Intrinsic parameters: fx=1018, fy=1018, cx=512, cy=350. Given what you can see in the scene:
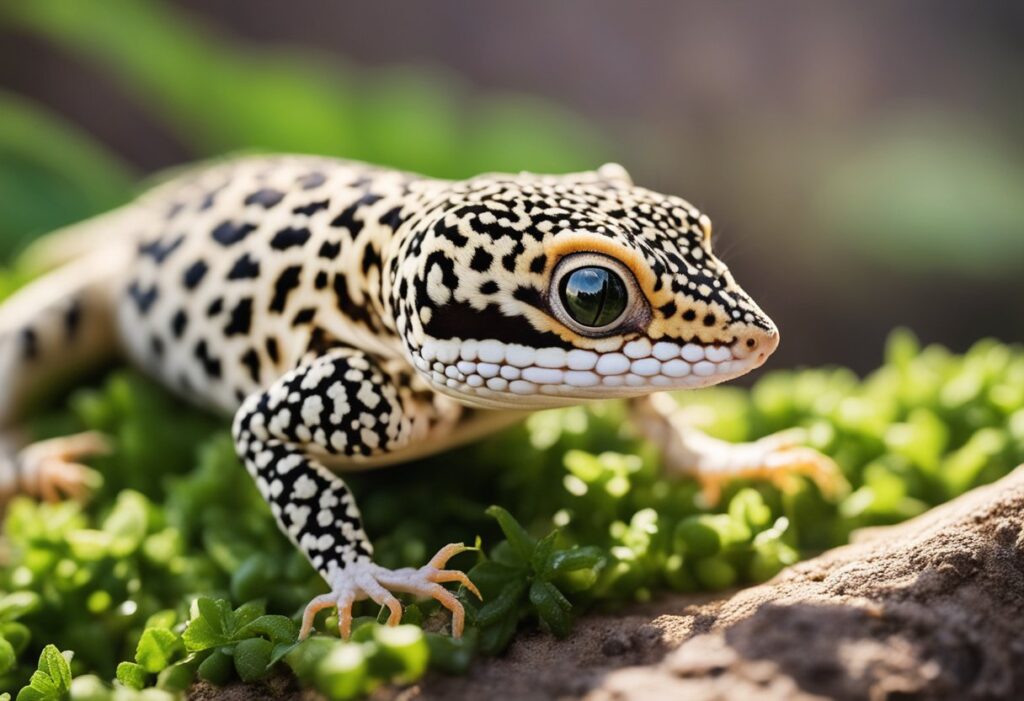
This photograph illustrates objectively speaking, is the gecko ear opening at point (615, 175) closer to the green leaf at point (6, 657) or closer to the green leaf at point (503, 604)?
the green leaf at point (503, 604)

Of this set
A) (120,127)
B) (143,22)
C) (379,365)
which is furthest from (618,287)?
(120,127)

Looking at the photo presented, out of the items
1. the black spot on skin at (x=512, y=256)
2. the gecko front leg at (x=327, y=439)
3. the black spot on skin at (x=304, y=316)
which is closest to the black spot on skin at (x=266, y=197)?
the black spot on skin at (x=304, y=316)

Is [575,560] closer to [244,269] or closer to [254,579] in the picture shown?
[254,579]

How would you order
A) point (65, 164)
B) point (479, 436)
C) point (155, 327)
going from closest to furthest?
point (479, 436)
point (155, 327)
point (65, 164)

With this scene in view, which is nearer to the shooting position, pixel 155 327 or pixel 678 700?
pixel 678 700

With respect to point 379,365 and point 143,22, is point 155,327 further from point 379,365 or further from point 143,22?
point 143,22

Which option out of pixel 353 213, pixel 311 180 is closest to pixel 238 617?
pixel 353 213

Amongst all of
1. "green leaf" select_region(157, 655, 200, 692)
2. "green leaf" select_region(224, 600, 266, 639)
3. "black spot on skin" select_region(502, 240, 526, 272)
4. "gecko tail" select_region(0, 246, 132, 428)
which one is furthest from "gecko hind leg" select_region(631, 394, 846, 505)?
"gecko tail" select_region(0, 246, 132, 428)
